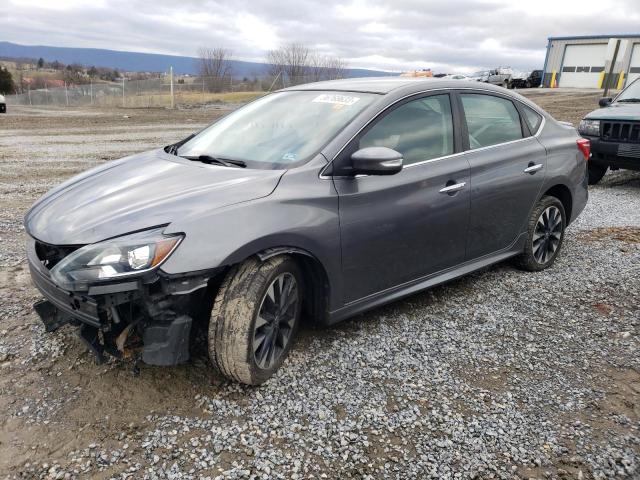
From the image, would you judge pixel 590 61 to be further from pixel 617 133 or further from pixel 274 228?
pixel 274 228

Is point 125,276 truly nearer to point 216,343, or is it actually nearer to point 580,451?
point 216,343

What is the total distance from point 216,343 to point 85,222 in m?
0.91

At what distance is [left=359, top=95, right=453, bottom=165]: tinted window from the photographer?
3424 millimetres

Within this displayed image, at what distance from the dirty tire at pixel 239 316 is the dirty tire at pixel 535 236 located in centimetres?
271

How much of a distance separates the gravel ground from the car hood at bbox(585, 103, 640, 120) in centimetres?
451

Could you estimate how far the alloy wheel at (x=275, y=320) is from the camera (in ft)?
9.46

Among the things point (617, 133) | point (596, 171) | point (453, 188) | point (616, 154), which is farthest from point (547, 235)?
point (596, 171)

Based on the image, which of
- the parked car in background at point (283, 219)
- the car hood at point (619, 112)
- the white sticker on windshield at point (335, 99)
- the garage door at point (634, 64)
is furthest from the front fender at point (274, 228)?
the garage door at point (634, 64)

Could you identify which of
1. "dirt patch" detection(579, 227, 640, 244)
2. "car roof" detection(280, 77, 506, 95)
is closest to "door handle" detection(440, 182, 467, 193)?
"car roof" detection(280, 77, 506, 95)

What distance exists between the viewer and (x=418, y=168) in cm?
354

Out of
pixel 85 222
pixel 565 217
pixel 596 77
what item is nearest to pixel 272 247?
pixel 85 222

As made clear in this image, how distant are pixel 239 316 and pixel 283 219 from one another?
57 centimetres

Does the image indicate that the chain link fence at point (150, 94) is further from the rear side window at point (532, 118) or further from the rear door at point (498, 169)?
the rear door at point (498, 169)

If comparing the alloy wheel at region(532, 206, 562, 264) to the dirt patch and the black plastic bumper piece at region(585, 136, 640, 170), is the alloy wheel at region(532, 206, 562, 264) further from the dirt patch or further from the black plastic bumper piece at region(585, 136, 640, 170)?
the black plastic bumper piece at region(585, 136, 640, 170)
